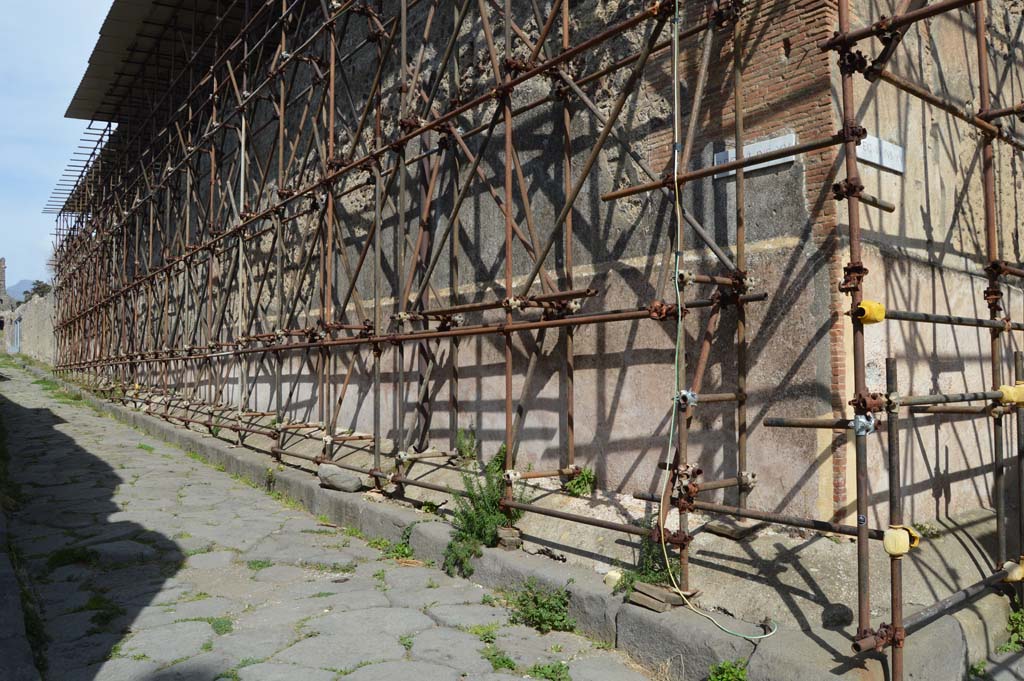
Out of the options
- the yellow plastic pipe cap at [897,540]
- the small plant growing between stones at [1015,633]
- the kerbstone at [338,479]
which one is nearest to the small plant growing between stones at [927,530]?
the small plant growing between stones at [1015,633]

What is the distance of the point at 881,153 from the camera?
4121 millimetres

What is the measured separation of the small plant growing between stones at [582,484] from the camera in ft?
15.6

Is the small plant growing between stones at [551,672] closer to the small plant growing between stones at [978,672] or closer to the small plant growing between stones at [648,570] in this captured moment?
the small plant growing between stones at [648,570]

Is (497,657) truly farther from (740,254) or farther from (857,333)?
(740,254)

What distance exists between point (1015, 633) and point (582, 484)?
2.33 m

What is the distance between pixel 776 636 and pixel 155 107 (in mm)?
14672

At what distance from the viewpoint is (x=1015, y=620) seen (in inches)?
148

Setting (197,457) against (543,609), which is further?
(197,457)

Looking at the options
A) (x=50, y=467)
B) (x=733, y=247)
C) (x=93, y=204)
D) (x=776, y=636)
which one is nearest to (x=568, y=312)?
(x=733, y=247)

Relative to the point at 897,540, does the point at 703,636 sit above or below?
below

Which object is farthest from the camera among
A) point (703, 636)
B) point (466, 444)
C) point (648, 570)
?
point (466, 444)

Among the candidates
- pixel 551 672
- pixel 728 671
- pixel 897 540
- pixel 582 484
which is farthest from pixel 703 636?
pixel 582 484

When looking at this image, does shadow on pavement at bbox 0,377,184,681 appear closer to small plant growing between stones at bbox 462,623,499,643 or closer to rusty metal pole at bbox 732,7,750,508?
small plant growing between stones at bbox 462,623,499,643

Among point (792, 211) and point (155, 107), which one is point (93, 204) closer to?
point (155, 107)
